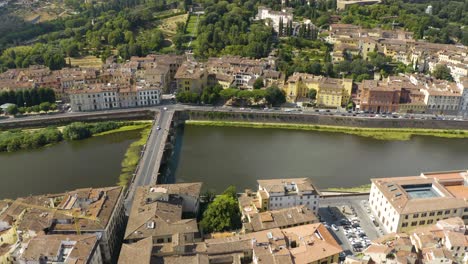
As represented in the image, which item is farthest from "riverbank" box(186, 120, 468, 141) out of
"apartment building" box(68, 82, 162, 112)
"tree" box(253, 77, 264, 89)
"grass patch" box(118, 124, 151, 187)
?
"tree" box(253, 77, 264, 89)

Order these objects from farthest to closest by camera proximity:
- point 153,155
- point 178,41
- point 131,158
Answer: point 178,41, point 131,158, point 153,155

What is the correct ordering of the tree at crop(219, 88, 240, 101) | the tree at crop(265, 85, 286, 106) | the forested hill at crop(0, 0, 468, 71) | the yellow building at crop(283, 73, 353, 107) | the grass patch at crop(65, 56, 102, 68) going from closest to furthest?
the tree at crop(265, 85, 286, 106), the yellow building at crop(283, 73, 353, 107), the tree at crop(219, 88, 240, 101), the grass patch at crop(65, 56, 102, 68), the forested hill at crop(0, 0, 468, 71)

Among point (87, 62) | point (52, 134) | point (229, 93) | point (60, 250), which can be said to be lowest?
point (52, 134)

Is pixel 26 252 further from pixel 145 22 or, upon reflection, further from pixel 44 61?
pixel 145 22

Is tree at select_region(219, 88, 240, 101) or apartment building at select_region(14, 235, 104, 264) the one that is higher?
tree at select_region(219, 88, 240, 101)

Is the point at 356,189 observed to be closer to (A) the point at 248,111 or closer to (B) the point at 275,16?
(A) the point at 248,111

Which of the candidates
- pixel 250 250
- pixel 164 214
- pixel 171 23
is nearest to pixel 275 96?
pixel 164 214

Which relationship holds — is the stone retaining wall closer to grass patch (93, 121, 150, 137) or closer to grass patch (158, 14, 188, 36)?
grass patch (93, 121, 150, 137)

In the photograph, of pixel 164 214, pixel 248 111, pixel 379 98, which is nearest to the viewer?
pixel 164 214
